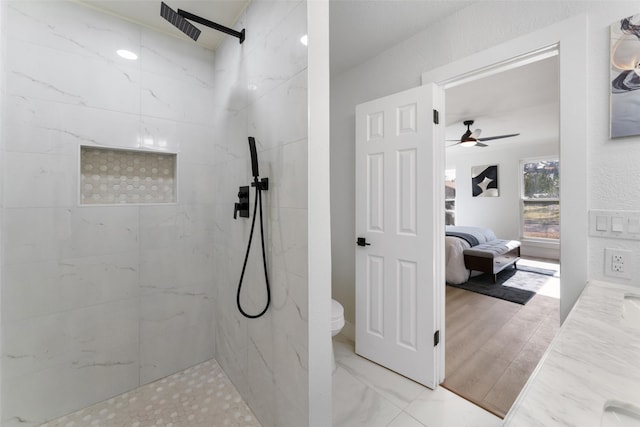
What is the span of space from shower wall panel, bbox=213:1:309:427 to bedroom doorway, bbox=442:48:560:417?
1.23 m

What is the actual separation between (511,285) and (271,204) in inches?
160

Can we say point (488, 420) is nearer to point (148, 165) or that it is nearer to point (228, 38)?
point (148, 165)

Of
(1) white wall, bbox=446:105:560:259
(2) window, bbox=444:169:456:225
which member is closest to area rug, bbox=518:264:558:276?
(1) white wall, bbox=446:105:560:259

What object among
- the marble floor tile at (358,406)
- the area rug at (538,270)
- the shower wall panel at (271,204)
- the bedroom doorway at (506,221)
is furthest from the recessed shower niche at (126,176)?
the area rug at (538,270)

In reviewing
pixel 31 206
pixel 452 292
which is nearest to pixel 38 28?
pixel 31 206

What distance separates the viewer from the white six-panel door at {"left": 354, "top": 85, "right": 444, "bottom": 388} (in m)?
1.78

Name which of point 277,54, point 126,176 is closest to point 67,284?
point 126,176

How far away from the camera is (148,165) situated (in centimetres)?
193

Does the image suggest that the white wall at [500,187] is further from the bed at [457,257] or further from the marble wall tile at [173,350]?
the marble wall tile at [173,350]

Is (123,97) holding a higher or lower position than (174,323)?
higher

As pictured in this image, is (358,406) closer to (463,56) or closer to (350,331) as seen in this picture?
(350,331)

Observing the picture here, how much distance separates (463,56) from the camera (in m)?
1.69

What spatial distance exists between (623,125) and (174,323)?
2.82m

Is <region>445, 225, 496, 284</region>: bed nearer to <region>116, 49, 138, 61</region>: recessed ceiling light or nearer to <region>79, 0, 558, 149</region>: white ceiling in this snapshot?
<region>79, 0, 558, 149</region>: white ceiling
